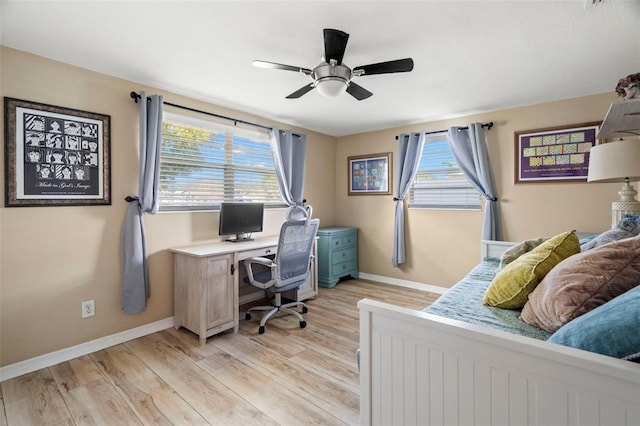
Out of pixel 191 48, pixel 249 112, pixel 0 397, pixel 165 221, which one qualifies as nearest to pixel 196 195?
pixel 165 221

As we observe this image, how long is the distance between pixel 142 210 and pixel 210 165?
859 millimetres

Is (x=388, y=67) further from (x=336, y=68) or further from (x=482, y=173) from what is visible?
(x=482, y=173)

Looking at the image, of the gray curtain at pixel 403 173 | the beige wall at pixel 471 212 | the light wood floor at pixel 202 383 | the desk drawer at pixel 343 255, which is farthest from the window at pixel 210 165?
the gray curtain at pixel 403 173

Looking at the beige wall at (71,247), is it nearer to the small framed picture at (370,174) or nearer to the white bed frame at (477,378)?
the white bed frame at (477,378)

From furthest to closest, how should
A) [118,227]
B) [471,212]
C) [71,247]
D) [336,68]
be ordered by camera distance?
[471,212] → [118,227] → [71,247] → [336,68]

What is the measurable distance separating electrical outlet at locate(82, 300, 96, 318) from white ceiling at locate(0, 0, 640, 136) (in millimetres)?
1854

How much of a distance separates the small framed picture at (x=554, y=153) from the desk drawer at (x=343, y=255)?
231 centimetres

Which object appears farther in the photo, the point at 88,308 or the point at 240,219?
the point at 240,219

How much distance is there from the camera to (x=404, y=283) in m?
4.19

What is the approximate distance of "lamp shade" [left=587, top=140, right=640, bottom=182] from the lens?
1.83m

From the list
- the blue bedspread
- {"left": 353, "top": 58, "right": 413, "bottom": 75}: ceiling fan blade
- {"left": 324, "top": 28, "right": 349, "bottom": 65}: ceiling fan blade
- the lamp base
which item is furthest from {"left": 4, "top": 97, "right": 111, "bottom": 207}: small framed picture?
the lamp base

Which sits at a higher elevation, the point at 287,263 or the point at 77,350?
the point at 287,263

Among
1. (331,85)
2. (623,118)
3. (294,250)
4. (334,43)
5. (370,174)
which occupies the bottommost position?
(294,250)

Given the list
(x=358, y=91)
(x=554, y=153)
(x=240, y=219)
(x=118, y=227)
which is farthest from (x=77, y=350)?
(x=554, y=153)
